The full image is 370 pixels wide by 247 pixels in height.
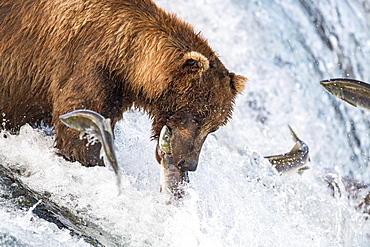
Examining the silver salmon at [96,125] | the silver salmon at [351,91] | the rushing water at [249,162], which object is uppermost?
the silver salmon at [351,91]

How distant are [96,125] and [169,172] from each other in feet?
3.65

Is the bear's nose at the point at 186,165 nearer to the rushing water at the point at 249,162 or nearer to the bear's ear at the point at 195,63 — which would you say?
the rushing water at the point at 249,162

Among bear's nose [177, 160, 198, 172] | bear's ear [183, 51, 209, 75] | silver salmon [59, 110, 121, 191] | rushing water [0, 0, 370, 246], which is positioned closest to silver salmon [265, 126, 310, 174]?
rushing water [0, 0, 370, 246]

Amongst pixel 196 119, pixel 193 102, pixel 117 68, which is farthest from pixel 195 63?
pixel 117 68

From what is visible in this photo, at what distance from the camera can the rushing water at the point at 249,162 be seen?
4.30 metres

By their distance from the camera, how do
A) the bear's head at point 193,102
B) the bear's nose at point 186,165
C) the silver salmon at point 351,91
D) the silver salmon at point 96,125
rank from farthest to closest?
1. the silver salmon at point 351,91
2. the bear's nose at point 186,165
3. the bear's head at point 193,102
4. the silver salmon at point 96,125

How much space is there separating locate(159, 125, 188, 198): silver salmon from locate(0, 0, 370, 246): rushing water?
9cm

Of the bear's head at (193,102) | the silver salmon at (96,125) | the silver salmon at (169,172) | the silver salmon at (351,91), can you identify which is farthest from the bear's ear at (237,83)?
the silver salmon at (96,125)

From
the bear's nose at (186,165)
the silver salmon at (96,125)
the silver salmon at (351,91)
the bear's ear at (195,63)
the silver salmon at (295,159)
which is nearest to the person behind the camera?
the silver salmon at (96,125)

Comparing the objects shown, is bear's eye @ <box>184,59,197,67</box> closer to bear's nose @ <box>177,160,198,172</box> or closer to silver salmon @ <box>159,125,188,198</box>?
silver salmon @ <box>159,125,188,198</box>

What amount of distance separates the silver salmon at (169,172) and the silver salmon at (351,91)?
128cm

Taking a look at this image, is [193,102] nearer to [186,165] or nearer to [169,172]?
[186,165]

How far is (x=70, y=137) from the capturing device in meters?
4.46

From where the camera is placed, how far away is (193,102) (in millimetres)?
4418
